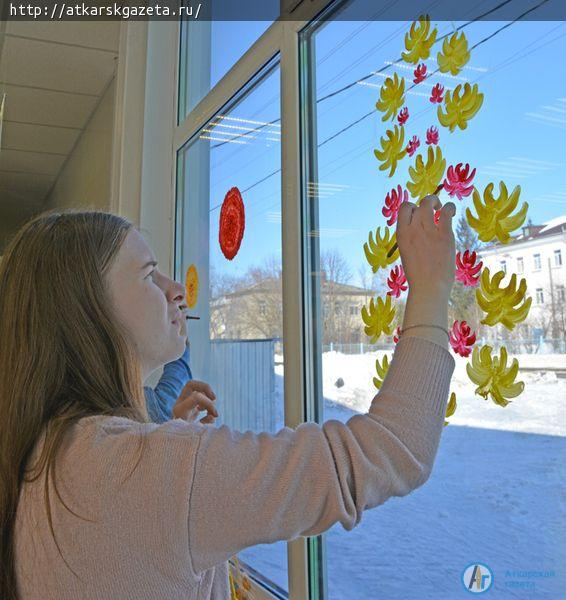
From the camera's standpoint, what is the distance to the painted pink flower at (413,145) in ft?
2.51

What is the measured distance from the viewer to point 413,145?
2.53 ft

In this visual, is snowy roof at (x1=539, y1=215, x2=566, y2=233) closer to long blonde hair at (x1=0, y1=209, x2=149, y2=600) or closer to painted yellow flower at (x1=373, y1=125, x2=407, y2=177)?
painted yellow flower at (x1=373, y1=125, x2=407, y2=177)

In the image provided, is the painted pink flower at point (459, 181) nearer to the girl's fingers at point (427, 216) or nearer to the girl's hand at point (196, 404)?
the girl's fingers at point (427, 216)

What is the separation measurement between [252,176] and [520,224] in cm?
78

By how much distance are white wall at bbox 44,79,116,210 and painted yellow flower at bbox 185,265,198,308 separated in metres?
0.52

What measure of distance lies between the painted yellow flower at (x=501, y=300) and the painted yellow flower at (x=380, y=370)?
183mm

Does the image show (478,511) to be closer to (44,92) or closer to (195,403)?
(195,403)

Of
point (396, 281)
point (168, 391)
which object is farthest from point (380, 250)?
point (168, 391)

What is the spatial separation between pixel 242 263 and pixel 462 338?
736 millimetres

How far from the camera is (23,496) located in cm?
56

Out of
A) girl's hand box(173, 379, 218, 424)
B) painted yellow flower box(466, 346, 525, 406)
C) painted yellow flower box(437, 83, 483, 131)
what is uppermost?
painted yellow flower box(437, 83, 483, 131)

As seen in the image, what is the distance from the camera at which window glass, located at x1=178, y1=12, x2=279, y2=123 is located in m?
1.41

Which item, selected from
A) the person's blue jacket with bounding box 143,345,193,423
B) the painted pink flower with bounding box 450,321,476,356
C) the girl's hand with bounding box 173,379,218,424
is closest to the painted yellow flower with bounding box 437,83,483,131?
the painted pink flower with bounding box 450,321,476,356

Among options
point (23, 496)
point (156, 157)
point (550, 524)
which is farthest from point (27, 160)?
point (550, 524)
